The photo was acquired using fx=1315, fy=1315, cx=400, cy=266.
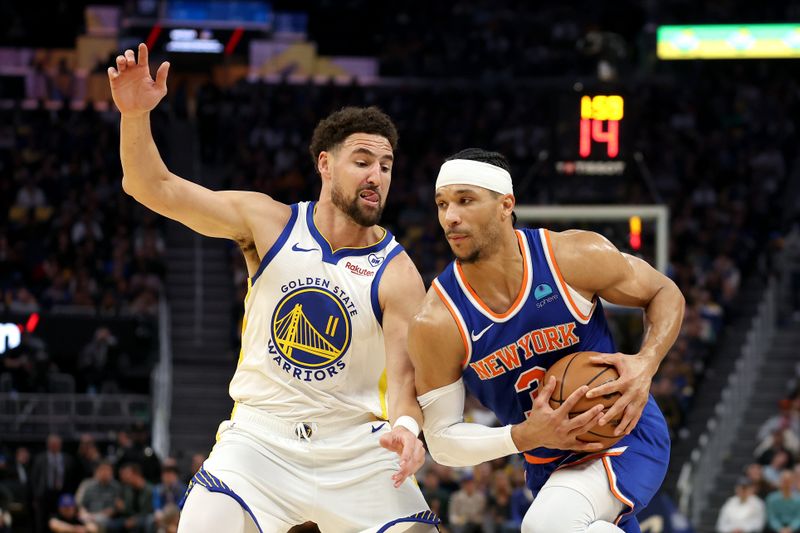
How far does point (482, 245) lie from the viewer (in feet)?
20.6

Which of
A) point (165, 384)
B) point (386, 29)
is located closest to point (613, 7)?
point (386, 29)

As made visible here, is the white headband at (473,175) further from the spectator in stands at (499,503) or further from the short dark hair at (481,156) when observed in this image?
the spectator in stands at (499,503)

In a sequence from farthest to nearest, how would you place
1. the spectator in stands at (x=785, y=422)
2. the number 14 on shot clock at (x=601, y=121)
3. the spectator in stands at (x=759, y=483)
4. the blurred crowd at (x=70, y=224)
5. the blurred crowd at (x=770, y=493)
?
1. the blurred crowd at (x=70, y=224)
2. the spectator in stands at (x=785, y=422)
3. the spectator in stands at (x=759, y=483)
4. the blurred crowd at (x=770, y=493)
5. the number 14 on shot clock at (x=601, y=121)

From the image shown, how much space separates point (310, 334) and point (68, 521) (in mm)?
9756

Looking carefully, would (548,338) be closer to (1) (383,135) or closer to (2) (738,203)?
(1) (383,135)

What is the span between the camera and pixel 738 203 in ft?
80.1

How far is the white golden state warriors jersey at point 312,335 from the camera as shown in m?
6.55

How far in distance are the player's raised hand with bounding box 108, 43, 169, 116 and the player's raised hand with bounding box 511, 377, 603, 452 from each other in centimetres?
228

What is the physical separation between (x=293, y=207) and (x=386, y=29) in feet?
82.0

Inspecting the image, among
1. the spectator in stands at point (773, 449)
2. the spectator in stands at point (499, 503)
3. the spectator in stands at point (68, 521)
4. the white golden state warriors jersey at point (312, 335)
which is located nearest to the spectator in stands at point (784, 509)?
the spectator in stands at point (773, 449)

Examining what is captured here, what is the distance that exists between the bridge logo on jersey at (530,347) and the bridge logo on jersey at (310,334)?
30.0 inches

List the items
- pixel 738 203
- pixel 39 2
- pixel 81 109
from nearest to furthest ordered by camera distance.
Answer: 1. pixel 738 203
2. pixel 81 109
3. pixel 39 2

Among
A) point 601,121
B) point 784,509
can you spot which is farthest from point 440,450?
point 784,509

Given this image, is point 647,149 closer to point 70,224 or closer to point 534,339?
point 70,224
